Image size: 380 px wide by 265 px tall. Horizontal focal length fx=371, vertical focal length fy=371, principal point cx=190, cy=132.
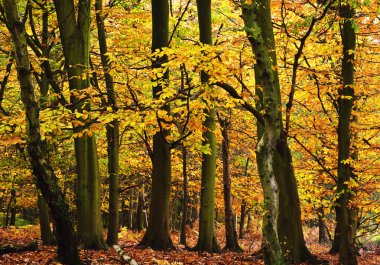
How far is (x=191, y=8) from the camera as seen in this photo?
15.4 m

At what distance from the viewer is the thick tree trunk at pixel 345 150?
8352 mm

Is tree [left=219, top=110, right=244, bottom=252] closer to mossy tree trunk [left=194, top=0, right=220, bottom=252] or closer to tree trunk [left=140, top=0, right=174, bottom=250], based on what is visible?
mossy tree trunk [left=194, top=0, right=220, bottom=252]

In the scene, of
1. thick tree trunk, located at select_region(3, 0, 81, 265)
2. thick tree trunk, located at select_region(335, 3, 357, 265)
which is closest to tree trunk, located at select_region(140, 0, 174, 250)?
thick tree trunk, located at select_region(3, 0, 81, 265)

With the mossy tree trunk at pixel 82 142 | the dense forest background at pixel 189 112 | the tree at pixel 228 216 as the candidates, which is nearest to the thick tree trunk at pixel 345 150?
the dense forest background at pixel 189 112

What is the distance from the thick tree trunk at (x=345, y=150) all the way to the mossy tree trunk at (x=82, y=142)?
19.2 ft

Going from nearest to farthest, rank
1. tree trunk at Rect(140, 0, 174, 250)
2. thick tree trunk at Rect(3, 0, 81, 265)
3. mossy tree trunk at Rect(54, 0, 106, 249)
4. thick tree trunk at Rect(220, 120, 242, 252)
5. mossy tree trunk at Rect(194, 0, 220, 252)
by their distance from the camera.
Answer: thick tree trunk at Rect(3, 0, 81, 265), mossy tree trunk at Rect(54, 0, 106, 249), tree trunk at Rect(140, 0, 174, 250), mossy tree trunk at Rect(194, 0, 220, 252), thick tree trunk at Rect(220, 120, 242, 252)

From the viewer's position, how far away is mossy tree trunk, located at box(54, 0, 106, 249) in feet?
30.3

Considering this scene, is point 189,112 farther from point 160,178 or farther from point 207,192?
point 207,192

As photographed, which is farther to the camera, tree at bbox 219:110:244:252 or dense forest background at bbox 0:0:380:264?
tree at bbox 219:110:244:252

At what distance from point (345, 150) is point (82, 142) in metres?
6.41

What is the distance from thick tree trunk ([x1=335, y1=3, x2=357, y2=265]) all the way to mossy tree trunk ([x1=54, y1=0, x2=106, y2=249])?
5.85m

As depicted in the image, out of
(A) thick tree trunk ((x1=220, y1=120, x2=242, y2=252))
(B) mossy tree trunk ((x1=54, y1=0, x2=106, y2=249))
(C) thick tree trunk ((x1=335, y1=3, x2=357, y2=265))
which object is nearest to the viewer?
(C) thick tree trunk ((x1=335, y1=3, x2=357, y2=265))

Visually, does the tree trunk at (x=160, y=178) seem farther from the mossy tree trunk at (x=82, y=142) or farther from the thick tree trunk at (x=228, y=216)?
the thick tree trunk at (x=228, y=216)

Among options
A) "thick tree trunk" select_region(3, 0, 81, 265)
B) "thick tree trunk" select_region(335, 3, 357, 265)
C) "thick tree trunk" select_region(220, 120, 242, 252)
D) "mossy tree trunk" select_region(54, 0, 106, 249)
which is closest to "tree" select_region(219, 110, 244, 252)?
"thick tree trunk" select_region(220, 120, 242, 252)
